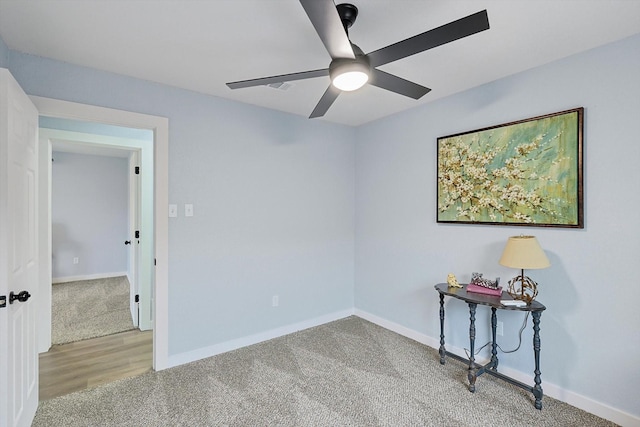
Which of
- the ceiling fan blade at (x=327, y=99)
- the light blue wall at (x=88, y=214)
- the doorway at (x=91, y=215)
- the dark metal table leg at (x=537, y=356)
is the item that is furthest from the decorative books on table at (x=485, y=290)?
the light blue wall at (x=88, y=214)

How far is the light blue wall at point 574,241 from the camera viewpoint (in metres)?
1.94

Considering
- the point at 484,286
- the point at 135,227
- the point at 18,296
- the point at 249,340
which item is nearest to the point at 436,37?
the point at 484,286

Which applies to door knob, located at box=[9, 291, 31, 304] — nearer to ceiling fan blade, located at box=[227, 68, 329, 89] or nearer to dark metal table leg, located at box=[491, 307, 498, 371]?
ceiling fan blade, located at box=[227, 68, 329, 89]

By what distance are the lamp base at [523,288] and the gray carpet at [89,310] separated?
3945mm

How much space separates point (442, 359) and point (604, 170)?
189 cm

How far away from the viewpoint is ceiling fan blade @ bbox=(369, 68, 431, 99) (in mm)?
1677

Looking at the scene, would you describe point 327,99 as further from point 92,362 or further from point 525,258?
point 92,362

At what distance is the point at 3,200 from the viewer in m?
1.53

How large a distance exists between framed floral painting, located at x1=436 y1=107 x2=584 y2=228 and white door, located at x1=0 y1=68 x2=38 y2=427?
3098mm

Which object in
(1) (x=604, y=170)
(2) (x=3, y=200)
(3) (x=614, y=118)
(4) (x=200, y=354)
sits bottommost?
(4) (x=200, y=354)

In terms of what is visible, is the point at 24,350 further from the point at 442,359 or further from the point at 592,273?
the point at 592,273

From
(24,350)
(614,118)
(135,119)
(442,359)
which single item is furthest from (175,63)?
(442,359)

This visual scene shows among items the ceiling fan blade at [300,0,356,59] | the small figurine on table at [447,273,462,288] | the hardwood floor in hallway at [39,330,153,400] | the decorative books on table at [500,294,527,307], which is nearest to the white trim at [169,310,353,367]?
the hardwood floor in hallway at [39,330,153,400]

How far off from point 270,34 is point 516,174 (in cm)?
209
